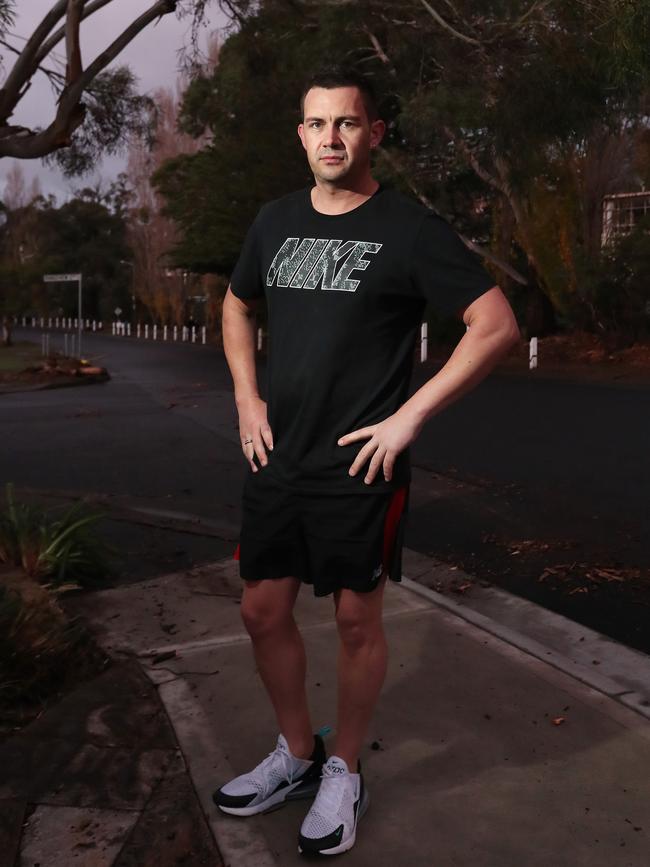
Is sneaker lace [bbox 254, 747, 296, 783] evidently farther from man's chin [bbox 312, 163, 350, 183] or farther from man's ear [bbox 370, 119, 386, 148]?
man's ear [bbox 370, 119, 386, 148]

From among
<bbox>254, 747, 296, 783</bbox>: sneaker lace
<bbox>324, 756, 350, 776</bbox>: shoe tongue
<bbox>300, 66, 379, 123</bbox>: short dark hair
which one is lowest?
<bbox>254, 747, 296, 783</bbox>: sneaker lace

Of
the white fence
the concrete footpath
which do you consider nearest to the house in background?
the white fence

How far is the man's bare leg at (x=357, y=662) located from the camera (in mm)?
2623

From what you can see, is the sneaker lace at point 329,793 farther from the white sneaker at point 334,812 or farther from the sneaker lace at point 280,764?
the sneaker lace at point 280,764

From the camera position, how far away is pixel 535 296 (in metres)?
27.0

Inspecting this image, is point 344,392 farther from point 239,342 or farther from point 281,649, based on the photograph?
point 281,649

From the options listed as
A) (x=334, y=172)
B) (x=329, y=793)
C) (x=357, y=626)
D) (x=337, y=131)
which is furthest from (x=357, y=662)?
(x=337, y=131)

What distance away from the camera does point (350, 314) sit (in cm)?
251

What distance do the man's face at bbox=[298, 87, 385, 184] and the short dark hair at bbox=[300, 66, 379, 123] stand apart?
1cm

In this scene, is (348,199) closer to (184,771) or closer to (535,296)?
(184,771)

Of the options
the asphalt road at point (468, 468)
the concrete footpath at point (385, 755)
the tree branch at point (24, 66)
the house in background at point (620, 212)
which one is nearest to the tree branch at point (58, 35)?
the tree branch at point (24, 66)

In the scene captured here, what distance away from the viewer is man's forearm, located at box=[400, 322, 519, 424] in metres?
2.43

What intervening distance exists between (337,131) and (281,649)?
1382 mm

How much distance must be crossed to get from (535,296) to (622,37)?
21.5m
